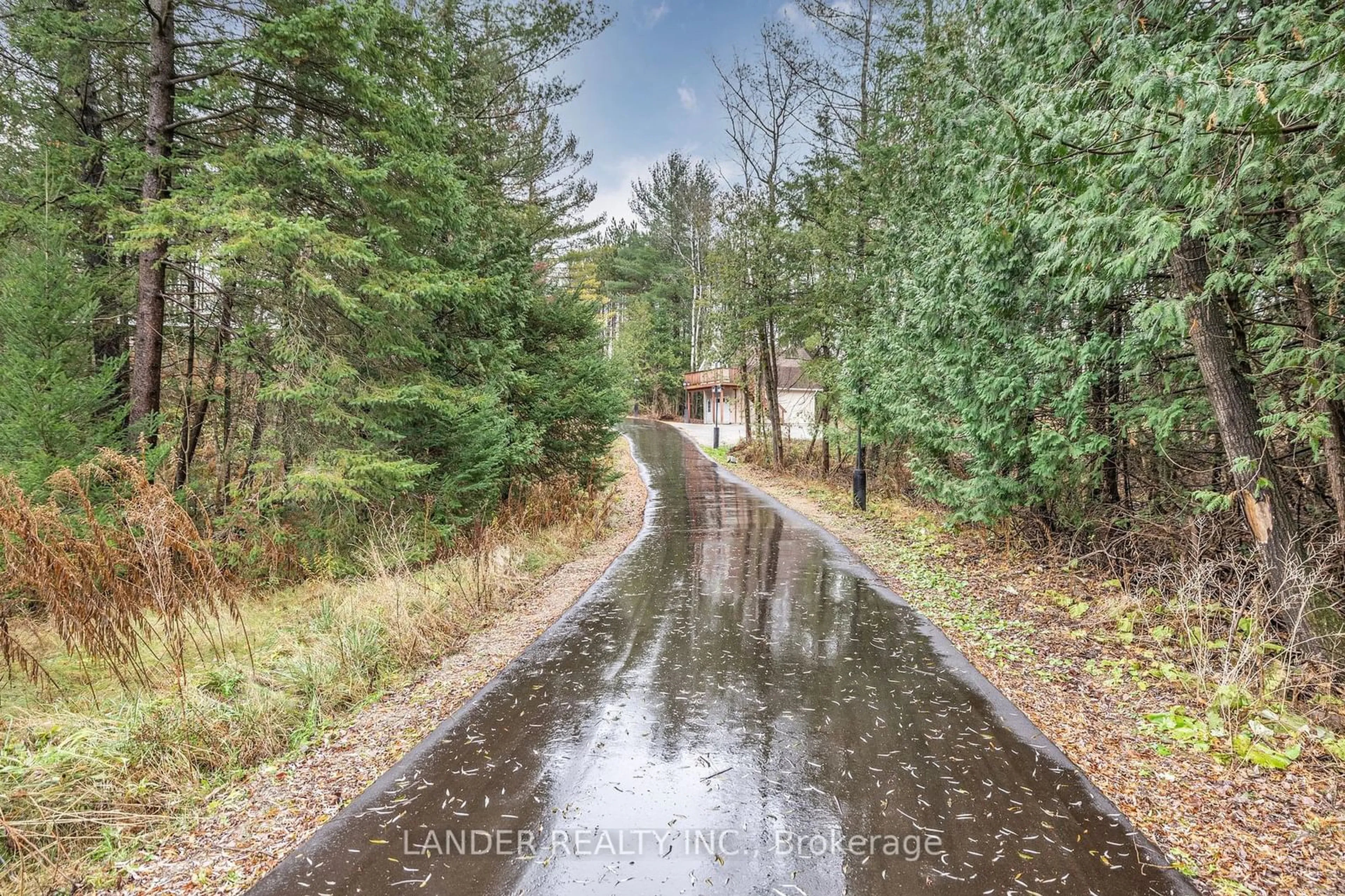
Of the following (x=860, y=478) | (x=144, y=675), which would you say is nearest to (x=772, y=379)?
(x=860, y=478)

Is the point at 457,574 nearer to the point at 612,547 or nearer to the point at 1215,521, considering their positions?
the point at 612,547

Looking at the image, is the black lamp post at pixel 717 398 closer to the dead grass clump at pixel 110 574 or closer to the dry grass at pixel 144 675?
the dry grass at pixel 144 675

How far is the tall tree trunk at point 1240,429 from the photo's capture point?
4090mm

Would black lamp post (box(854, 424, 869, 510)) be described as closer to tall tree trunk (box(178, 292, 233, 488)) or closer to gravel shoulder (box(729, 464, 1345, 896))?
gravel shoulder (box(729, 464, 1345, 896))

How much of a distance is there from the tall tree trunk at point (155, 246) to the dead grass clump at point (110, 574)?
347 centimetres

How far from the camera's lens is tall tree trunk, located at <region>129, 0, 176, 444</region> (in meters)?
6.58

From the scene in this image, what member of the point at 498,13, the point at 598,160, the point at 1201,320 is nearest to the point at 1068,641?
the point at 1201,320

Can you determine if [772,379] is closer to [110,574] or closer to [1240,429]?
[1240,429]

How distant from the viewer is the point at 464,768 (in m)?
3.12

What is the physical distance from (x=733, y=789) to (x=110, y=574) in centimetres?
415

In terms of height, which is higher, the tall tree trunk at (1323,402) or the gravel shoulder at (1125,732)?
the tall tree trunk at (1323,402)

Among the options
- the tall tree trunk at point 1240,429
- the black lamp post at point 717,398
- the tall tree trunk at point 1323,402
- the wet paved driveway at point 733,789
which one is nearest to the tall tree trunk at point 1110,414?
the tall tree trunk at point 1240,429

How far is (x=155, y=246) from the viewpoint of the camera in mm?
6418

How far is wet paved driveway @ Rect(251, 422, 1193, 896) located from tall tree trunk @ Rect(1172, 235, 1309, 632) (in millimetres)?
2410
